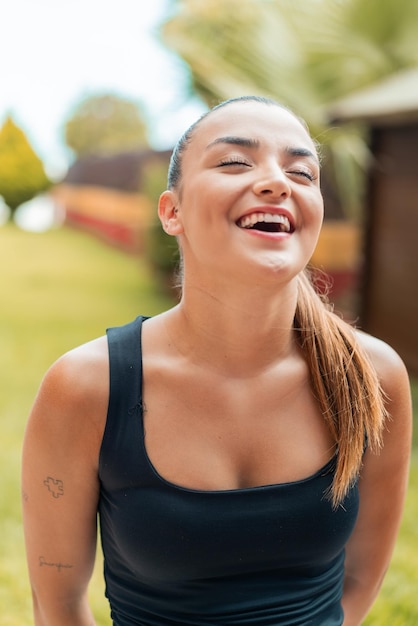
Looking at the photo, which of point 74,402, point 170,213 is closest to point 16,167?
point 170,213

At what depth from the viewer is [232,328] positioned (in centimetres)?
142

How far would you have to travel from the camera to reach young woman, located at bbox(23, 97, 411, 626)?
1329 mm

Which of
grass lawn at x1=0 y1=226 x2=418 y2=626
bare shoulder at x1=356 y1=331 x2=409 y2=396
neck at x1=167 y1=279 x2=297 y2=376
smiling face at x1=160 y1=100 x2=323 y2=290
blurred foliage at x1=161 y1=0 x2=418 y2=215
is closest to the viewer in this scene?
smiling face at x1=160 y1=100 x2=323 y2=290

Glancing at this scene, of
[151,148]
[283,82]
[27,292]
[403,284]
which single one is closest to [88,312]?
[27,292]

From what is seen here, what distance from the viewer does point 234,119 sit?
4.50ft

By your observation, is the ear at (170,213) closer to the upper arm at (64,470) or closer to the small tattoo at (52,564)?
the upper arm at (64,470)

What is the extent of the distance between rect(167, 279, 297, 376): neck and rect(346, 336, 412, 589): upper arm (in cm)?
23

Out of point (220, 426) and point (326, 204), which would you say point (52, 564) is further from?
point (326, 204)

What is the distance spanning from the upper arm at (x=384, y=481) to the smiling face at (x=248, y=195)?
0.36 meters

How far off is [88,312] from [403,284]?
4.30m

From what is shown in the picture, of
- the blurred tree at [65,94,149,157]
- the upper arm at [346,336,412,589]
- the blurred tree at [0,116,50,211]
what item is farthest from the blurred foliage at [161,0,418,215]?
the blurred tree at [65,94,149,157]

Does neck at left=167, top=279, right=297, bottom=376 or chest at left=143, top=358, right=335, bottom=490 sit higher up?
neck at left=167, top=279, right=297, bottom=376

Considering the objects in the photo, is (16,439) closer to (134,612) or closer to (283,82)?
(134,612)

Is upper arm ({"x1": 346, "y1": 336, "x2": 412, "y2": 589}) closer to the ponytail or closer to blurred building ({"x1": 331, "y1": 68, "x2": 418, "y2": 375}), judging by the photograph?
the ponytail
